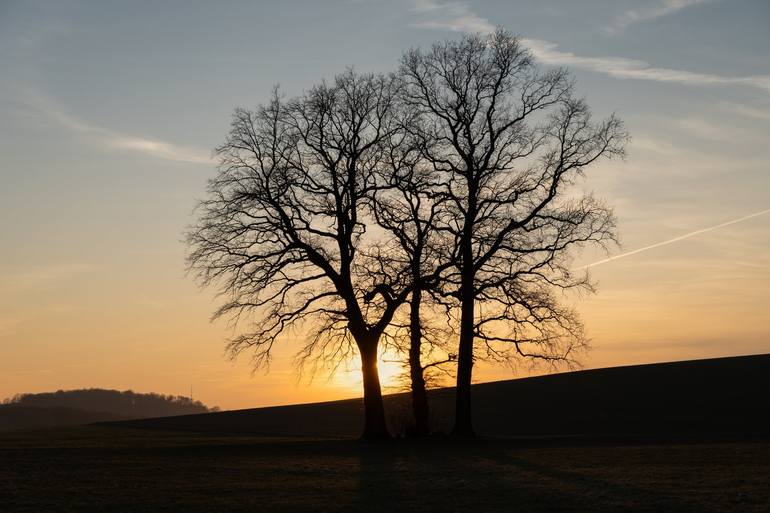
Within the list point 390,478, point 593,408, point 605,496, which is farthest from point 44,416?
point 605,496

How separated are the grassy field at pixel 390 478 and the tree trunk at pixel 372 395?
3501 mm

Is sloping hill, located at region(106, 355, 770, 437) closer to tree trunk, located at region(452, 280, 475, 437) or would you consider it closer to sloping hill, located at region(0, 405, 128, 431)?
tree trunk, located at region(452, 280, 475, 437)

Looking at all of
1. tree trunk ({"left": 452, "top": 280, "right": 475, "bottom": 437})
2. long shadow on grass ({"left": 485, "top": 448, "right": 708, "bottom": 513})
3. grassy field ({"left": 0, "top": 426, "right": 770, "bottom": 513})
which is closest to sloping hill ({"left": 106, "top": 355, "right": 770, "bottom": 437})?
tree trunk ({"left": 452, "top": 280, "right": 475, "bottom": 437})

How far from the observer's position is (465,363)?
37.5 metres

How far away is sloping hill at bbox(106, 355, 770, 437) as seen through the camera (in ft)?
154

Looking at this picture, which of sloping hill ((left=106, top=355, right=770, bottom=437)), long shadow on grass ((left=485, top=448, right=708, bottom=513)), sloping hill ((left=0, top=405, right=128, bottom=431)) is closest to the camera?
long shadow on grass ((left=485, top=448, right=708, bottom=513))

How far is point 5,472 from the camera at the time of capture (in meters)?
24.1

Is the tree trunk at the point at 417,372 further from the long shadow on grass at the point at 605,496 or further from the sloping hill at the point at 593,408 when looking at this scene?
the long shadow on grass at the point at 605,496

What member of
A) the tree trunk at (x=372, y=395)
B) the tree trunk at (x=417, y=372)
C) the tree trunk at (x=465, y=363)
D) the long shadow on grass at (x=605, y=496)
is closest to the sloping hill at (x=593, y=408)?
the tree trunk at (x=417, y=372)

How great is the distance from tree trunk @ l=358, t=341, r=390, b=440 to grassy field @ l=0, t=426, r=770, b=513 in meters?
3.50

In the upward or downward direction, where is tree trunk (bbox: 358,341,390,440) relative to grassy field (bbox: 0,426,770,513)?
upward

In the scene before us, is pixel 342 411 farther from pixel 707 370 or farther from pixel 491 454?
pixel 491 454

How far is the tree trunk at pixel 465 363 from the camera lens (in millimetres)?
37219

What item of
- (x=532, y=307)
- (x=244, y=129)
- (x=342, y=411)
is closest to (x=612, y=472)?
(x=532, y=307)
